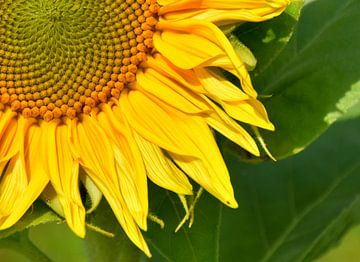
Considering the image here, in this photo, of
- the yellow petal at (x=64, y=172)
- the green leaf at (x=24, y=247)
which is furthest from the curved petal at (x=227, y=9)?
the green leaf at (x=24, y=247)

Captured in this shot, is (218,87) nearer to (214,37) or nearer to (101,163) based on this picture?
(214,37)

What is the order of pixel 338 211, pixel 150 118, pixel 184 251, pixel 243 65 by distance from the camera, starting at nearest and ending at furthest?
pixel 243 65
pixel 150 118
pixel 184 251
pixel 338 211

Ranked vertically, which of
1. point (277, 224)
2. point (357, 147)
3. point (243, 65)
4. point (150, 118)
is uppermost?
point (243, 65)

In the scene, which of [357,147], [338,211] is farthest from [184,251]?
[357,147]

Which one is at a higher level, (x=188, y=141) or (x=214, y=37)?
(x=214, y=37)

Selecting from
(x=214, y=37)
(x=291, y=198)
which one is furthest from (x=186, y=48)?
(x=291, y=198)

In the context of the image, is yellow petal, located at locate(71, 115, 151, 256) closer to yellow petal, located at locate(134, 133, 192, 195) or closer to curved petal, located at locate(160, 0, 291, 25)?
yellow petal, located at locate(134, 133, 192, 195)

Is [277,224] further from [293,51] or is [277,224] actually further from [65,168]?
[65,168]
